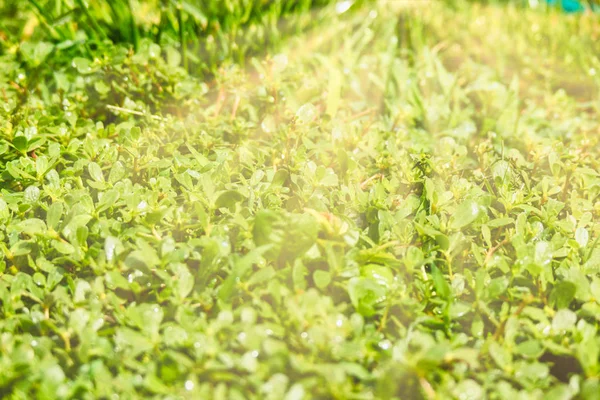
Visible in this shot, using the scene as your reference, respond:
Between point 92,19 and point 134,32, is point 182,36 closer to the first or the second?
point 134,32

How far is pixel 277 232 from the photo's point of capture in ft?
4.71

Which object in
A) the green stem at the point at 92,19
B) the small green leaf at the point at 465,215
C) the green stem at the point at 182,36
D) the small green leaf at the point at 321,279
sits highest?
the green stem at the point at 92,19

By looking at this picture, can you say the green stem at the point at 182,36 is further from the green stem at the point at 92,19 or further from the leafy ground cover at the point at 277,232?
the green stem at the point at 92,19

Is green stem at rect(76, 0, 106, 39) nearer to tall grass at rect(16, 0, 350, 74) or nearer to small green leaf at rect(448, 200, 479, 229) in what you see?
tall grass at rect(16, 0, 350, 74)

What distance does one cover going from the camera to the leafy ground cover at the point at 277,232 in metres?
1.19

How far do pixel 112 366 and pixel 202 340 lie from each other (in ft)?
0.81

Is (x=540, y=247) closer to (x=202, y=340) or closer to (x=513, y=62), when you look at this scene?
(x=202, y=340)

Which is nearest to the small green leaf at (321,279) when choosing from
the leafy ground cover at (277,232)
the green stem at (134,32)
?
the leafy ground cover at (277,232)

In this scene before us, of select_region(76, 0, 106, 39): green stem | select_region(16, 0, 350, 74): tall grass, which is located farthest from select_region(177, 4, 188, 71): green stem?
select_region(76, 0, 106, 39): green stem

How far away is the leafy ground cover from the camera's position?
1191mm

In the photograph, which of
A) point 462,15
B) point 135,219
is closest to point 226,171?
point 135,219

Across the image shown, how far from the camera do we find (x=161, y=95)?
220 cm

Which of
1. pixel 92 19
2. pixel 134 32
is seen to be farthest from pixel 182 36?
→ pixel 92 19

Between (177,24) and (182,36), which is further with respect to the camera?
(177,24)
